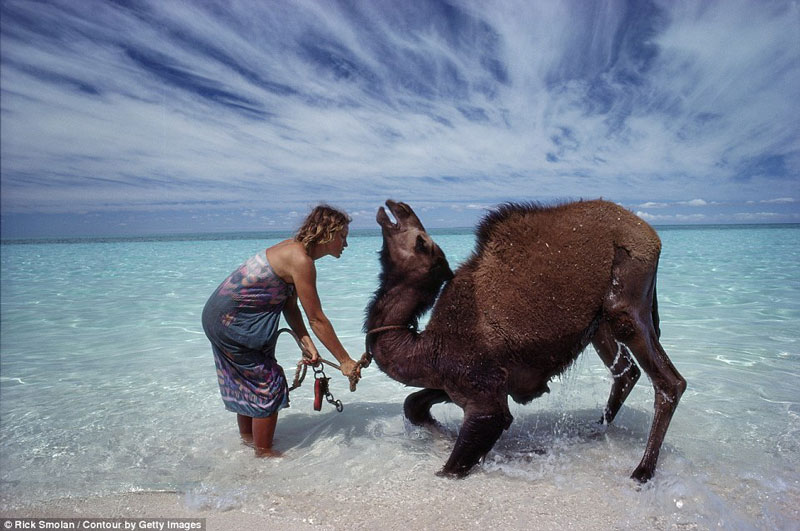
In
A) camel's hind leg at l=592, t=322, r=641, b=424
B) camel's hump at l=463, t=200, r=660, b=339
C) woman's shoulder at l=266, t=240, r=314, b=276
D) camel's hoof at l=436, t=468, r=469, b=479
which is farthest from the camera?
camel's hind leg at l=592, t=322, r=641, b=424

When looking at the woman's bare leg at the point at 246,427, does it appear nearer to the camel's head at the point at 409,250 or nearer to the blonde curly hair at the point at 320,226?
the blonde curly hair at the point at 320,226

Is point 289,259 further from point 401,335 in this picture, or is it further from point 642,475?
point 642,475

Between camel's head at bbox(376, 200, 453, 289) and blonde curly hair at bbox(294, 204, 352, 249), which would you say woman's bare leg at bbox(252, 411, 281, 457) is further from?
camel's head at bbox(376, 200, 453, 289)

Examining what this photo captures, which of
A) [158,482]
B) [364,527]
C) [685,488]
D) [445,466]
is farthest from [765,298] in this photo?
[158,482]

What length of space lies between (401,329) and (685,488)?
5.90 feet

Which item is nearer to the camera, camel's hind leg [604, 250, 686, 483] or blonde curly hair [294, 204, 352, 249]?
camel's hind leg [604, 250, 686, 483]

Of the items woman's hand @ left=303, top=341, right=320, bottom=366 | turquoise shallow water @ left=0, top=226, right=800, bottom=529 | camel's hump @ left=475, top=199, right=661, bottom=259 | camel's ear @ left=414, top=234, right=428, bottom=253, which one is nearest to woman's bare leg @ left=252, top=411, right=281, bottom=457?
turquoise shallow water @ left=0, top=226, right=800, bottom=529

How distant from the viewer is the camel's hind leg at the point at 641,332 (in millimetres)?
2855

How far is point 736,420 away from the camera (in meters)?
3.97

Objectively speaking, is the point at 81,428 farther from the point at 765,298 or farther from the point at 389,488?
the point at 765,298

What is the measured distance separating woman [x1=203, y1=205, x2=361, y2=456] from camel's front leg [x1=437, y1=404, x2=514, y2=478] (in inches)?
29.3

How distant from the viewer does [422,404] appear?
137 inches

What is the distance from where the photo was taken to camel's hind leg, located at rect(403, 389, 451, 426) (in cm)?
340

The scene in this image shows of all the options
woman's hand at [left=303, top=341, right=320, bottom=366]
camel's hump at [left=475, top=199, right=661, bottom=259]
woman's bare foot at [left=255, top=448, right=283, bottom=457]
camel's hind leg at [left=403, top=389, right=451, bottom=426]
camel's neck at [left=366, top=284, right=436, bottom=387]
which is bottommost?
woman's bare foot at [left=255, top=448, right=283, bottom=457]
